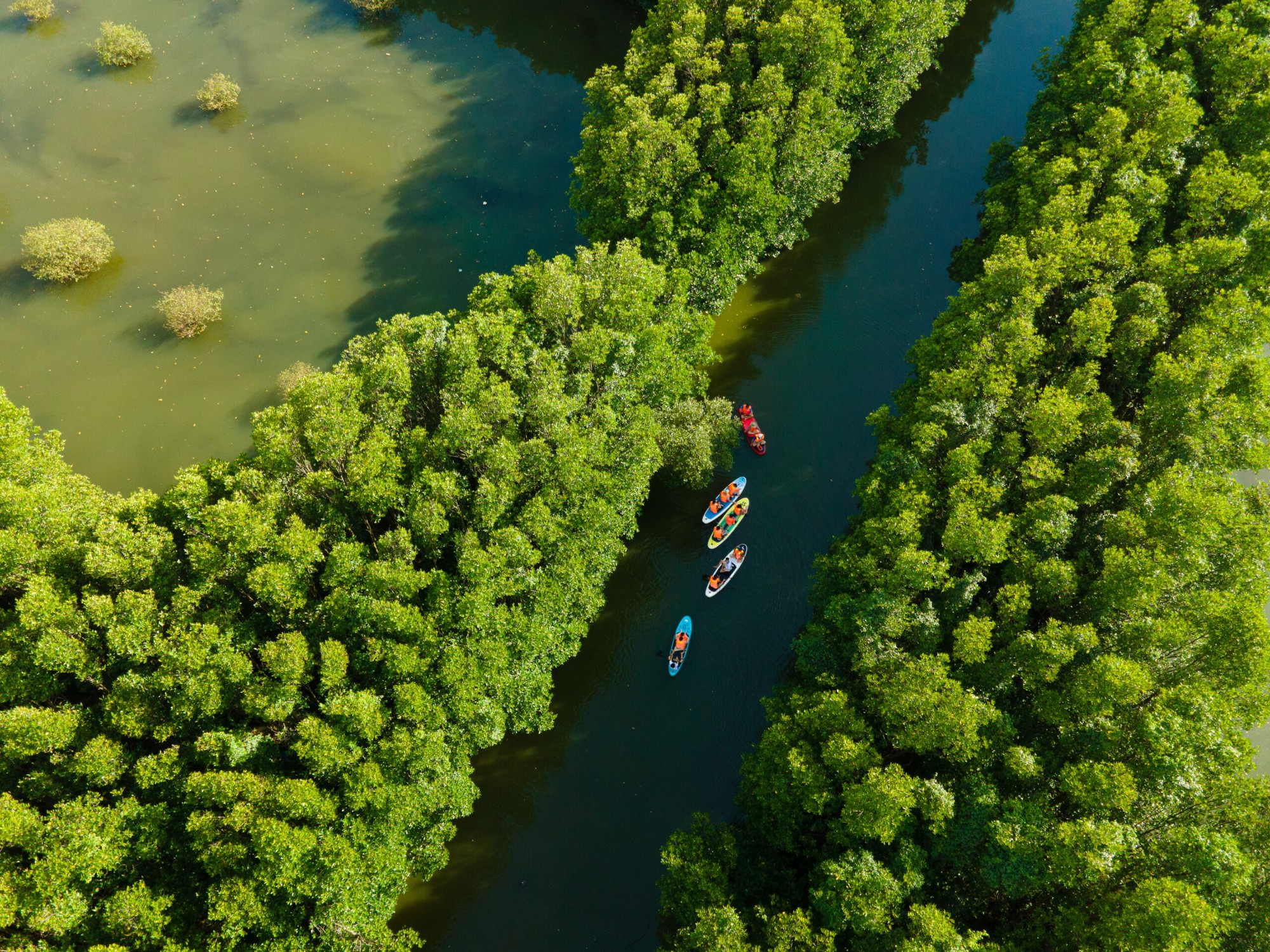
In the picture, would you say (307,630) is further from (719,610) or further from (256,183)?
(256,183)

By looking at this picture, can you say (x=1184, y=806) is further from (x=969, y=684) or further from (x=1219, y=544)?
(x=1219, y=544)

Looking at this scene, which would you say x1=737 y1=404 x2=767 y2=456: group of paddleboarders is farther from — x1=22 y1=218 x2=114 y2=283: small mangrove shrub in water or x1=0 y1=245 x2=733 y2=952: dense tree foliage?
x1=22 y1=218 x2=114 y2=283: small mangrove shrub in water

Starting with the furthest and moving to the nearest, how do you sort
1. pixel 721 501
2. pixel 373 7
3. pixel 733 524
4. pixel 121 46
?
pixel 373 7, pixel 121 46, pixel 721 501, pixel 733 524

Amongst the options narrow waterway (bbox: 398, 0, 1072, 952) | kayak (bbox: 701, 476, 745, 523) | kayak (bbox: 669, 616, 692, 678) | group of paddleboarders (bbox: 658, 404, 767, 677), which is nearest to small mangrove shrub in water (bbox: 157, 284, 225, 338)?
narrow waterway (bbox: 398, 0, 1072, 952)

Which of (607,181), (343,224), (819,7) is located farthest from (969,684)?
(343,224)

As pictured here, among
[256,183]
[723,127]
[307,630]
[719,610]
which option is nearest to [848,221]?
[723,127]

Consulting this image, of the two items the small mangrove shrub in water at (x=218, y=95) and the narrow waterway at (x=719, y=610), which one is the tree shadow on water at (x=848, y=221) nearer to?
the narrow waterway at (x=719, y=610)

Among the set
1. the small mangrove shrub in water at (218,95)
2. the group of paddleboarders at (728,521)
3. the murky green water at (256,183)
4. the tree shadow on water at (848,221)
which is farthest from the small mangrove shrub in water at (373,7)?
the group of paddleboarders at (728,521)
